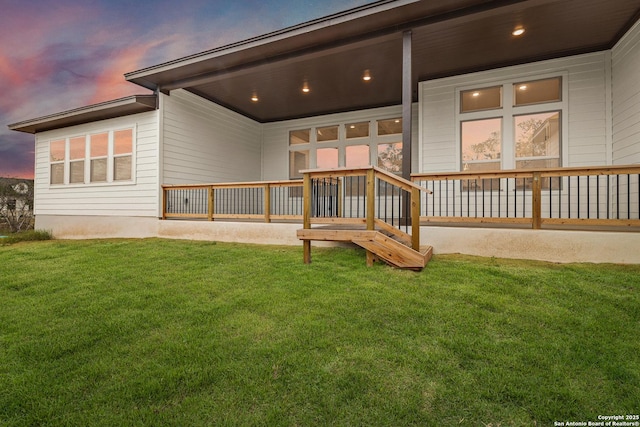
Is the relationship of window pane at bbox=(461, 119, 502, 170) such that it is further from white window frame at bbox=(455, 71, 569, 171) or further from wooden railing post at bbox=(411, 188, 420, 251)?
wooden railing post at bbox=(411, 188, 420, 251)

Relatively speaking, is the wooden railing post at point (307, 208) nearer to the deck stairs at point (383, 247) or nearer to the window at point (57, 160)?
the deck stairs at point (383, 247)

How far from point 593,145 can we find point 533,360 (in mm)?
6074

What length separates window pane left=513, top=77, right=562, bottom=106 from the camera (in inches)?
240

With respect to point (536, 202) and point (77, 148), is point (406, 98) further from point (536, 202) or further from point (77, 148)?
point (77, 148)

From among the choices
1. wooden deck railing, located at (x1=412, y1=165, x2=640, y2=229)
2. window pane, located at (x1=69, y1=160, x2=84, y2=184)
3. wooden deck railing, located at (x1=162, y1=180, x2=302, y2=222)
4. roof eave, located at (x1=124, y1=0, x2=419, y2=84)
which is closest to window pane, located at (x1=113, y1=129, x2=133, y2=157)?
roof eave, located at (x1=124, y1=0, x2=419, y2=84)

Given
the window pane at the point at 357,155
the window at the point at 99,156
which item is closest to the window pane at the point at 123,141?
the window at the point at 99,156

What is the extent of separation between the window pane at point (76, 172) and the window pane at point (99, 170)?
55 centimetres

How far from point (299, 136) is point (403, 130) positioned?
552 centimetres

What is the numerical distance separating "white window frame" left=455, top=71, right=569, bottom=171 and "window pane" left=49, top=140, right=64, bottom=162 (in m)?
11.6

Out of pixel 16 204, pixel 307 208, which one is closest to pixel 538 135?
→ pixel 307 208

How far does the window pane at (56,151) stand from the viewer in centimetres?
904

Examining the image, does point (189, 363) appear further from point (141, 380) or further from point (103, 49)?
point (103, 49)

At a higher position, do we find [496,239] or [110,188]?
[110,188]

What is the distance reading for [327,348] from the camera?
2092mm
